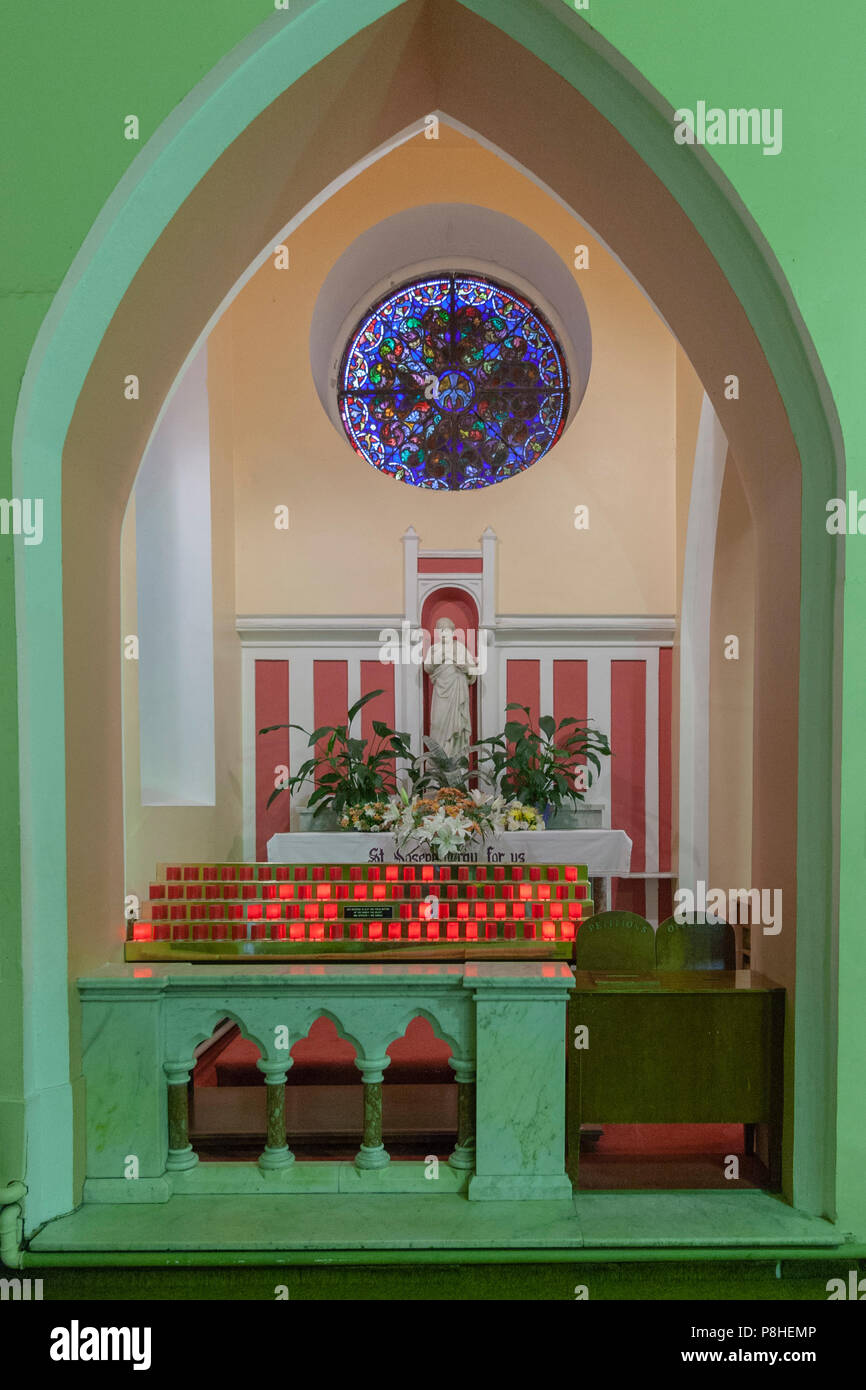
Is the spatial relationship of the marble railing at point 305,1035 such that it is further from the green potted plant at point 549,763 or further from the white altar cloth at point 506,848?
the green potted plant at point 549,763

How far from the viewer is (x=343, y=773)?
7336 millimetres

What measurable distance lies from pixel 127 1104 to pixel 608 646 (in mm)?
5908

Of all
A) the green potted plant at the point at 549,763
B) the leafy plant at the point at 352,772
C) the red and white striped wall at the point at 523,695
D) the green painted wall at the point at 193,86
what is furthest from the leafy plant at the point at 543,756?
the green painted wall at the point at 193,86

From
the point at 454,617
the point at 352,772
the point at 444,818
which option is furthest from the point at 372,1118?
the point at 454,617

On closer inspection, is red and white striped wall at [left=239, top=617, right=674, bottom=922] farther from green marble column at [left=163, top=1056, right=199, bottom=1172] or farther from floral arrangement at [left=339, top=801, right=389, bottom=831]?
green marble column at [left=163, top=1056, right=199, bottom=1172]

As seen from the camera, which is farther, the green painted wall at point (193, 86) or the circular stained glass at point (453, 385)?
the circular stained glass at point (453, 385)

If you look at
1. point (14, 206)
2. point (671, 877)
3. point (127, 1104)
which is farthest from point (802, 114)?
point (671, 877)

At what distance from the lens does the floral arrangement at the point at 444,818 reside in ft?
16.1

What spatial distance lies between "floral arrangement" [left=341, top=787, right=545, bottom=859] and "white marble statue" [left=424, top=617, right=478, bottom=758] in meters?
1.32

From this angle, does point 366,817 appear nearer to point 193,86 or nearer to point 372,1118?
point 372,1118

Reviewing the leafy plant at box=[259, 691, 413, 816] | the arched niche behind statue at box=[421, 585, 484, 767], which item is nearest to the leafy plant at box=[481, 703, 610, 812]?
the arched niche behind statue at box=[421, 585, 484, 767]

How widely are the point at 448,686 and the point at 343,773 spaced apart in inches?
43.4

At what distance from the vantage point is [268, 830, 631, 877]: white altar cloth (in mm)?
5809

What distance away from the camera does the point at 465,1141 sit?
263cm
